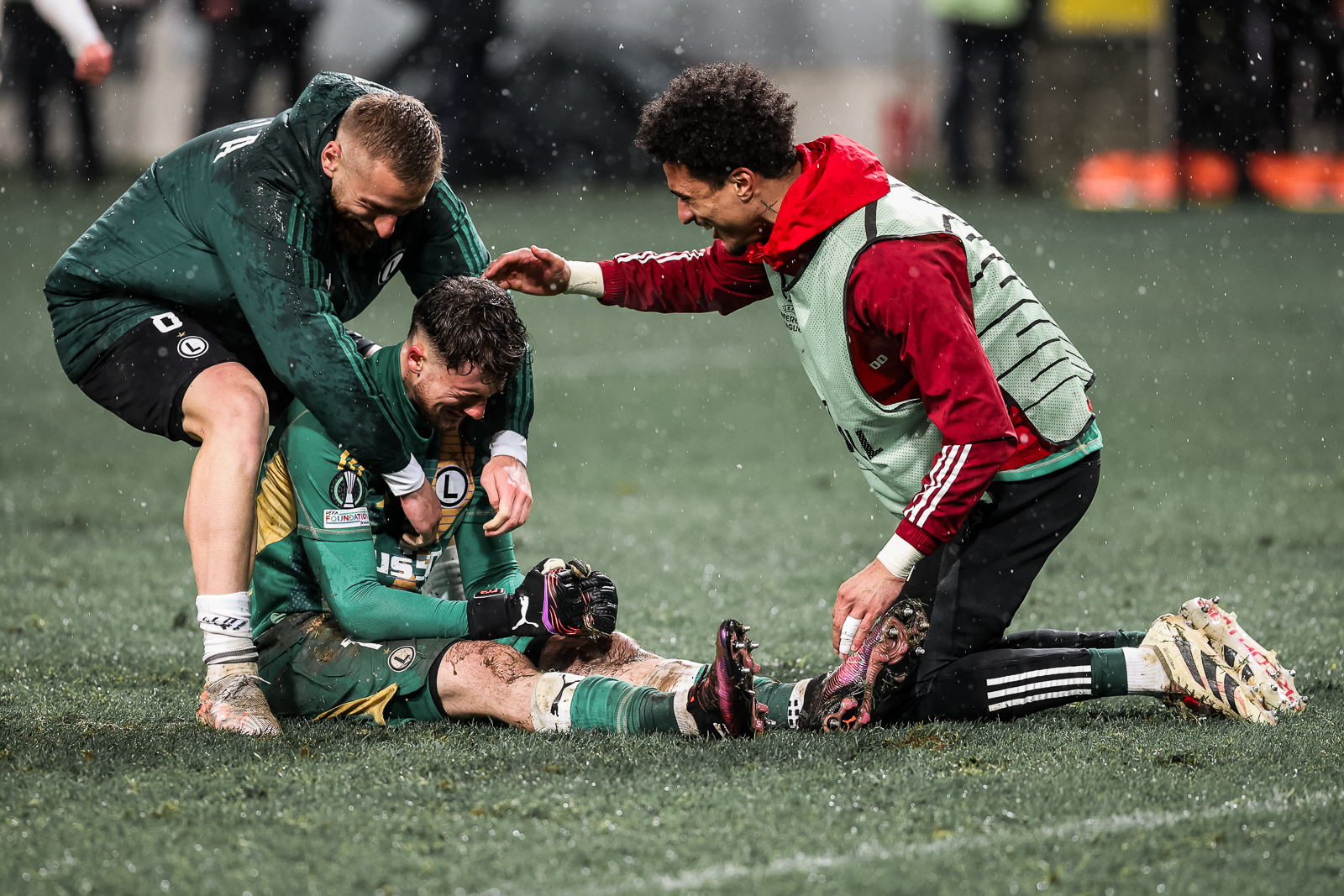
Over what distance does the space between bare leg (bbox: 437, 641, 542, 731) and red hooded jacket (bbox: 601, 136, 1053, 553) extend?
1.13 m

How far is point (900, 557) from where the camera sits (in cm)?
335

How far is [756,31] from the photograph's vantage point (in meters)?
20.4

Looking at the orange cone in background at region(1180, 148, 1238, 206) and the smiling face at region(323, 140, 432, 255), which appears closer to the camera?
the smiling face at region(323, 140, 432, 255)

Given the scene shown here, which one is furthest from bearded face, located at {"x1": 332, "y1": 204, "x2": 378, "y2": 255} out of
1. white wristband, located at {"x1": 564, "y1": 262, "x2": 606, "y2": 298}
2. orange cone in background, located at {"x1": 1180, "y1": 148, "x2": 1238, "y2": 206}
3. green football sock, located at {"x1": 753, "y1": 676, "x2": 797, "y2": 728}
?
orange cone in background, located at {"x1": 1180, "y1": 148, "x2": 1238, "y2": 206}

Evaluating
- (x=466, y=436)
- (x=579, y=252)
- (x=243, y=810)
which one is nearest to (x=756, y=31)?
(x=579, y=252)

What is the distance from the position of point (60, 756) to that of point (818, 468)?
19.0ft

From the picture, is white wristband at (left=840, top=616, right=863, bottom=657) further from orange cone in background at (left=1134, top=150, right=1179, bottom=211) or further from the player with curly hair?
orange cone in background at (left=1134, top=150, right=1179, bottom=211)

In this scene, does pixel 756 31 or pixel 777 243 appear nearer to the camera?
pixel 777 243

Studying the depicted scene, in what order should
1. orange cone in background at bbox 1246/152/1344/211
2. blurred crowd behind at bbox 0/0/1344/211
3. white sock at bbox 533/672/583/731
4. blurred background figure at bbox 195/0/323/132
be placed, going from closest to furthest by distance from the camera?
white sock at bbox 533/672/583/731 < blurred background figure at bbox 195/0/323/132 < blurred crowd behind at bbox 0/0/1344/211 < orange cone in background at bbox 1246/152/1344/211

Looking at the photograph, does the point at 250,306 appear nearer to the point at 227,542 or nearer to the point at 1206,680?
the point at 227,542

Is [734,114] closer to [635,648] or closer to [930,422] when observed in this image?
[930,422]

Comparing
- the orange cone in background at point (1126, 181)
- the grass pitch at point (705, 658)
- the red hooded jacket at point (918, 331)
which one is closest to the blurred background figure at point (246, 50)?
the grass pitch at point (705, 658)

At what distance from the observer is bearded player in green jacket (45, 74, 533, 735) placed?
3748mm

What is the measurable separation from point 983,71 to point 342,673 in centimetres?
1641
